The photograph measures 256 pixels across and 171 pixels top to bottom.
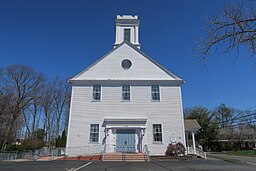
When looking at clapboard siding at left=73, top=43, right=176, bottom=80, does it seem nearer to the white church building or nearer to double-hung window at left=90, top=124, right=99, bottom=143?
the white church building

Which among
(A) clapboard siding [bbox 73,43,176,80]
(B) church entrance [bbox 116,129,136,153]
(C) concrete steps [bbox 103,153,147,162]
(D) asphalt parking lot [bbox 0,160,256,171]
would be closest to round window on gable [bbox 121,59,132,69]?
(A) clapboard siding [bbox 73,43,176,80]

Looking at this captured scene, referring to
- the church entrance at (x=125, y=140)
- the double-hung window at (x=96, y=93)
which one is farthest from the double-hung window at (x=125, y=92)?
the church entrance at (x=125, y=140)

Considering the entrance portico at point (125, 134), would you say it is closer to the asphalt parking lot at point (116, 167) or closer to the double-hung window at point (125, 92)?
the double-hung window at point (125, 92)

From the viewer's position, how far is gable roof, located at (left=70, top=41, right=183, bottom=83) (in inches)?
701

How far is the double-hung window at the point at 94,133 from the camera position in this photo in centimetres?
1570

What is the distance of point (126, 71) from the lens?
18.1m

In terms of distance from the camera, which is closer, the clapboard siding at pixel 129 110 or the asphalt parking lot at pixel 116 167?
the asphalt parking lot at pixel 116 167

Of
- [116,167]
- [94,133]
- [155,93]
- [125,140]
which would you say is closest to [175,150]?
[125,140]

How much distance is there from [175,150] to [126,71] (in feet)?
27.7

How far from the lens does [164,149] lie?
51.5 feet

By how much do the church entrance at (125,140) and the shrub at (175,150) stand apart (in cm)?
293

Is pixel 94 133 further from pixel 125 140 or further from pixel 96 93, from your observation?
pixel 96 93

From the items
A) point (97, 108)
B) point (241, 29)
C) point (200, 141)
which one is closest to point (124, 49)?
point (97, 108)

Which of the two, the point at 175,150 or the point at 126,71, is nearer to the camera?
the point at 175,150
